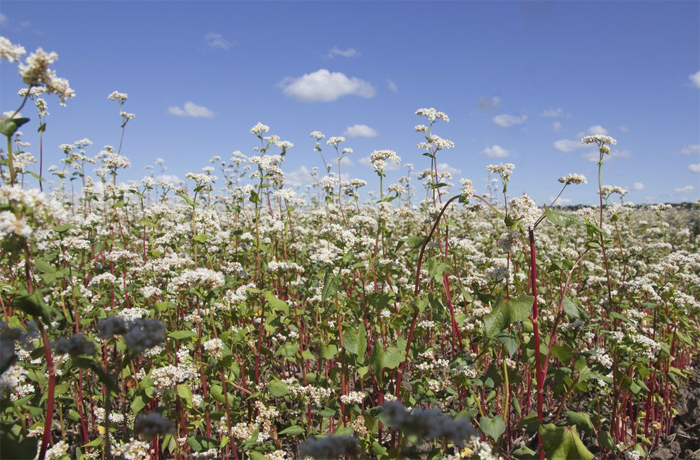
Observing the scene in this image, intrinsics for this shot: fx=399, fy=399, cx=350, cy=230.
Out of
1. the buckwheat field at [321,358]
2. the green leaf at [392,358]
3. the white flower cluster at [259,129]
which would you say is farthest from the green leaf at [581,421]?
the white flower cluster at [259,129]

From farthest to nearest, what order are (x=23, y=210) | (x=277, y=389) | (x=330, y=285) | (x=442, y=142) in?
(x=442, y=142) < (x=330, y=285) < (x=277, y=389) < (x=23, y=210)

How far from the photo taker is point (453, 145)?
592 centimetres

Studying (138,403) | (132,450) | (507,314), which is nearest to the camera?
(507,314)

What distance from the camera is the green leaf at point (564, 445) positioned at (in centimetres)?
265

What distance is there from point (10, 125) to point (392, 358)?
2.84 meters

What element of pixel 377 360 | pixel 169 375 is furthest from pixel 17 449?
pixel 377 360

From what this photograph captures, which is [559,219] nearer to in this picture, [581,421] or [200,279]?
[581,421]

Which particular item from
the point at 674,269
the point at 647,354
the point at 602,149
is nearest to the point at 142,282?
the point at 647,354

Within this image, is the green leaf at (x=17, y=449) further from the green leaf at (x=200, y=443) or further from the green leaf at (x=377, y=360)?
the green leaf at (x=377, y=360)

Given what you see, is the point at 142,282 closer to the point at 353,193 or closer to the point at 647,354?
the point at 353,193

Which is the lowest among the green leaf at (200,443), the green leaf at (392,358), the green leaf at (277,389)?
the green leaf at (200,443)

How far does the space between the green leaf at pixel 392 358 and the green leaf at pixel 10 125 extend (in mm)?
2729

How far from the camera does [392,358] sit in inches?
128

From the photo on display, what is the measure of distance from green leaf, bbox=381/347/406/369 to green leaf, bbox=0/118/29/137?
2.73 metres
